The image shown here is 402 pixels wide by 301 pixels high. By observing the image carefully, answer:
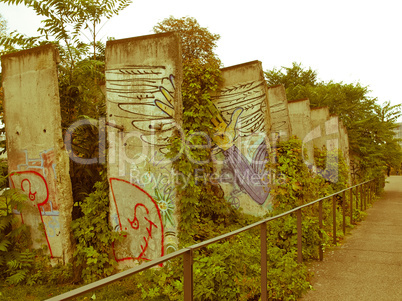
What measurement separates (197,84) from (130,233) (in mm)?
3465

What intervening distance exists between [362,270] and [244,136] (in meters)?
4.19

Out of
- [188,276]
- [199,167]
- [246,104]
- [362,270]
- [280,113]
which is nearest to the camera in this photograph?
[188,276]

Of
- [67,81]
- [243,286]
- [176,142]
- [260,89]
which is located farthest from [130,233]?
[260,89]

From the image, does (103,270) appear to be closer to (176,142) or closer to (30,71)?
(176,142)

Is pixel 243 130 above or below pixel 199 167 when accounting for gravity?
above

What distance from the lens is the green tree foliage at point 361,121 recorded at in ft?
58.2

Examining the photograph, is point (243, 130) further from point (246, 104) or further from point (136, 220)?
point (136, 220)

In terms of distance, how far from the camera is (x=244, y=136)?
27.3 ft

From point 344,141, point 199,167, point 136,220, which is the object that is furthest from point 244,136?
point 344,141

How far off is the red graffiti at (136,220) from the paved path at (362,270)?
268 centimetres

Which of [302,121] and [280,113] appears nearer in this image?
[280,113]

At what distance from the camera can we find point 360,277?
4.68 meters

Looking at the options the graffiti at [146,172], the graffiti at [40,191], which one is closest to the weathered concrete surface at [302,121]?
the graffiti at [146,172]

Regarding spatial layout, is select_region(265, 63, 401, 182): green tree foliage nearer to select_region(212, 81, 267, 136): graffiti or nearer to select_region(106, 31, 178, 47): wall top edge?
select_region(212, 81, 267, 136): graffiti
